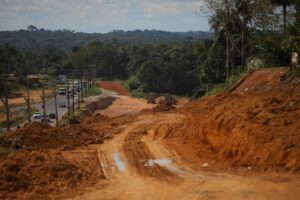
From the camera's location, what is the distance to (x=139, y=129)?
29859mm

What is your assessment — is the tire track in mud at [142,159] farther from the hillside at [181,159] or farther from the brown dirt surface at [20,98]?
the brown dirt surface at [20,98]

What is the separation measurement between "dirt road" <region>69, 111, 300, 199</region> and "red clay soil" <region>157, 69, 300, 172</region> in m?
1.22

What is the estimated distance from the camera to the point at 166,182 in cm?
1719

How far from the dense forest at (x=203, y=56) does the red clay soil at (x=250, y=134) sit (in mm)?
9441

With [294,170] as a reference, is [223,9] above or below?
above

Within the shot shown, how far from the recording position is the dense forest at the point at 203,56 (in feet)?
128

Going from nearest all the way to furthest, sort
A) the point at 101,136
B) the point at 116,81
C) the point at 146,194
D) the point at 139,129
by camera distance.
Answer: the point at 146,194 < the point at 101,136 < the point at 139,129 < the point at 116,81

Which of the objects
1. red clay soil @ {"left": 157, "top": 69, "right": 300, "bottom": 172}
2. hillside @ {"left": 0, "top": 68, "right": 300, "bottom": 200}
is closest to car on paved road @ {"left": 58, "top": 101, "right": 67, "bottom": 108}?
hillside @ {"left": 0, "top": 68, "right": 300, "bottom": 200}

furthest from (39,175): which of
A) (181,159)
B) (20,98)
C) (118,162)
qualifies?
(20,98)

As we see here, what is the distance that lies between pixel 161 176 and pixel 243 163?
3106 mm

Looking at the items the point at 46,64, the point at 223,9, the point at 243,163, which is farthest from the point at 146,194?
the point at 46,64

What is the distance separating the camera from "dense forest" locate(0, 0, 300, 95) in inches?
1534

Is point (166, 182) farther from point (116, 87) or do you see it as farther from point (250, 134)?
point (116, 87)

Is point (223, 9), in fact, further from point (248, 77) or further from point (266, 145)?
point (266, 145)
